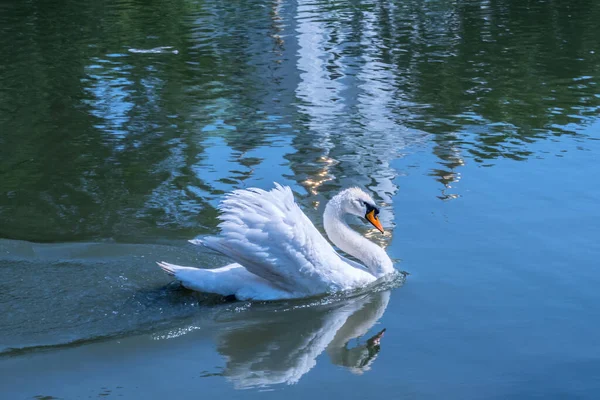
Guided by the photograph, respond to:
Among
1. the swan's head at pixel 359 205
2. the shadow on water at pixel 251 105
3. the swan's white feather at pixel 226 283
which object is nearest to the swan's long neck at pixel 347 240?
the swan's head at pixel 359 205

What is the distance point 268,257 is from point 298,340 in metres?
0.87

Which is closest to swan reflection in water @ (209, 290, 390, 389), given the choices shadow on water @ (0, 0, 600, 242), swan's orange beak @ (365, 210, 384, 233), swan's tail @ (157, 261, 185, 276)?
swan's tail @ (157, 261, 185, 276)

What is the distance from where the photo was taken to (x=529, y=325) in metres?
7.56

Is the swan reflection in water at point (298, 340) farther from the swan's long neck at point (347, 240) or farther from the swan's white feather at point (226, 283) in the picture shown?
the swan's long neck at point (347, 240)

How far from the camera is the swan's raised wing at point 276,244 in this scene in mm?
7934

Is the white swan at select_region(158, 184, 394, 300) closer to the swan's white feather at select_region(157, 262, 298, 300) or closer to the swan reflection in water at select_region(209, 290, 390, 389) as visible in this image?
the swan's white feather at select_region(157, 262, 298, 300)

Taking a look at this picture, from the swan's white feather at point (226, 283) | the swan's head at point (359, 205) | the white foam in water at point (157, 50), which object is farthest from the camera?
the white foam in water at point (157, 50)

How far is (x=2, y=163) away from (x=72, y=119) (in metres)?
2.26

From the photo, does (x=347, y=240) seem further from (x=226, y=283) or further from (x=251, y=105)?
(x=251, y=105)

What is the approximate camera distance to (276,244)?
26.1 feet

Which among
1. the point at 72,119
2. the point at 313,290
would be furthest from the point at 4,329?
the point at 72,119

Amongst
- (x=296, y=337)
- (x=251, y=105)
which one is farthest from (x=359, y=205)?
(x=251, y=105)

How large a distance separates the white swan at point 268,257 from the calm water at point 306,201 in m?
0.17

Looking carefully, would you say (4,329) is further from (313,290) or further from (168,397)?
(313,290)
